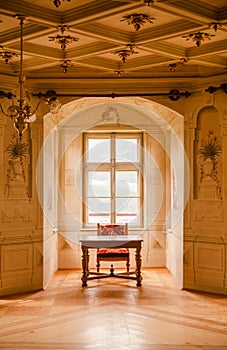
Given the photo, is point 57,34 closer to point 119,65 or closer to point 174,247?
point 119,65

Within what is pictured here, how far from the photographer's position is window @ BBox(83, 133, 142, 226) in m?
9.82

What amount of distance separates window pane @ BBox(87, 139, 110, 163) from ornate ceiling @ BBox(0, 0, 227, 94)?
2.25m

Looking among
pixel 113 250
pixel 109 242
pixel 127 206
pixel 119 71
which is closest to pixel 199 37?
pixel 119 71

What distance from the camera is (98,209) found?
388 inches

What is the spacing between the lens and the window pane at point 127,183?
9.90 meters

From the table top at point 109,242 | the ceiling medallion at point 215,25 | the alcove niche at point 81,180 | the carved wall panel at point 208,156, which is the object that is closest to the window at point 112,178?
the alcove niche at point 81,180

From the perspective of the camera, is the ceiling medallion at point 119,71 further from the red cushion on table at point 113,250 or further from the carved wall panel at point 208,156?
the red cushion on table at point 113,250

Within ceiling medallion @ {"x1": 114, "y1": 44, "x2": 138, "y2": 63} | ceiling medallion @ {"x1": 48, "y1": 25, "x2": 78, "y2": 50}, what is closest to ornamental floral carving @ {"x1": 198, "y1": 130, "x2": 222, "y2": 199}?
ceiling medallion @ {"x1": 114, "y1": 44, "x2": 138, "y2": 63}

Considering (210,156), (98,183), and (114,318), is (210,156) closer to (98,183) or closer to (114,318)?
(114,318)

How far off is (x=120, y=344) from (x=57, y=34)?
10.7 ft

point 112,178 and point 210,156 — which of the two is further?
point 112,178

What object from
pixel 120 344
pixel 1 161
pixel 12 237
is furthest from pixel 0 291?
pixel 120 344

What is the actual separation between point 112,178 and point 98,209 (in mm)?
641

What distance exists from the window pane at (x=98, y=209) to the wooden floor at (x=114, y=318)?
188 centimetres
